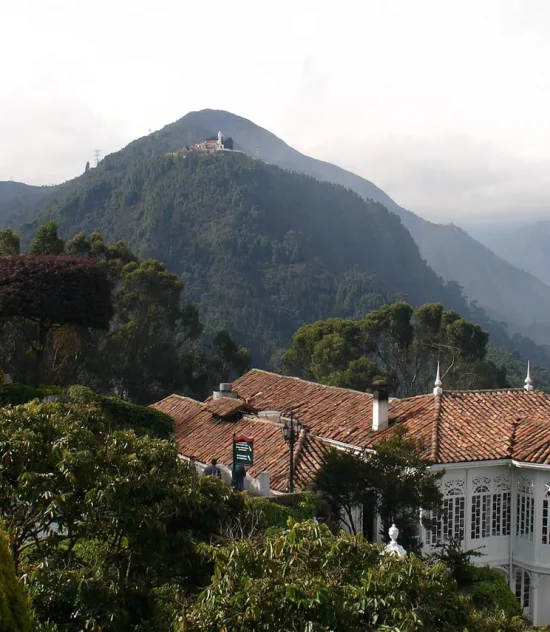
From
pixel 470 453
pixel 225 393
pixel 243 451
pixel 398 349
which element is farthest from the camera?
pixel 398 349

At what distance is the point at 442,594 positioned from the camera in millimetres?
6742

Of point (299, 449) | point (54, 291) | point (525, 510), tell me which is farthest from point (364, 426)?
point (54, 291)

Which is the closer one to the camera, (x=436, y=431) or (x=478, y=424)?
(x=436, y=431)

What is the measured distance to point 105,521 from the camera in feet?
29.9

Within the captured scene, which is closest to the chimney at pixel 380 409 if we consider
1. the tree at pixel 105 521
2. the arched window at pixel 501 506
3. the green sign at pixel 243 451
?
the arched window at pixel 501 506

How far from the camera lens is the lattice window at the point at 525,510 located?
60.0ft

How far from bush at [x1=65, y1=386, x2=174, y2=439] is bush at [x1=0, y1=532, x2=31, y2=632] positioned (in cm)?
1369

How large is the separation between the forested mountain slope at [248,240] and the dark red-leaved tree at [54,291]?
72267mm

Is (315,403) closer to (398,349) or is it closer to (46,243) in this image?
(46,243)

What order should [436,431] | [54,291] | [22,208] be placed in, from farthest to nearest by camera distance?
1. [22,208]
2. [54,291]
3. [436,431]

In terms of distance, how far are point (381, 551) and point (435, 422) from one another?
12.9 m

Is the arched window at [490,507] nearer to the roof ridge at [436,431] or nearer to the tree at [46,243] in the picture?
the roof ridge at [436,431]

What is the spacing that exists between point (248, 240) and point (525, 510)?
121 metres

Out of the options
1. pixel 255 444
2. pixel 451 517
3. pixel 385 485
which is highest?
pixel 385 485
